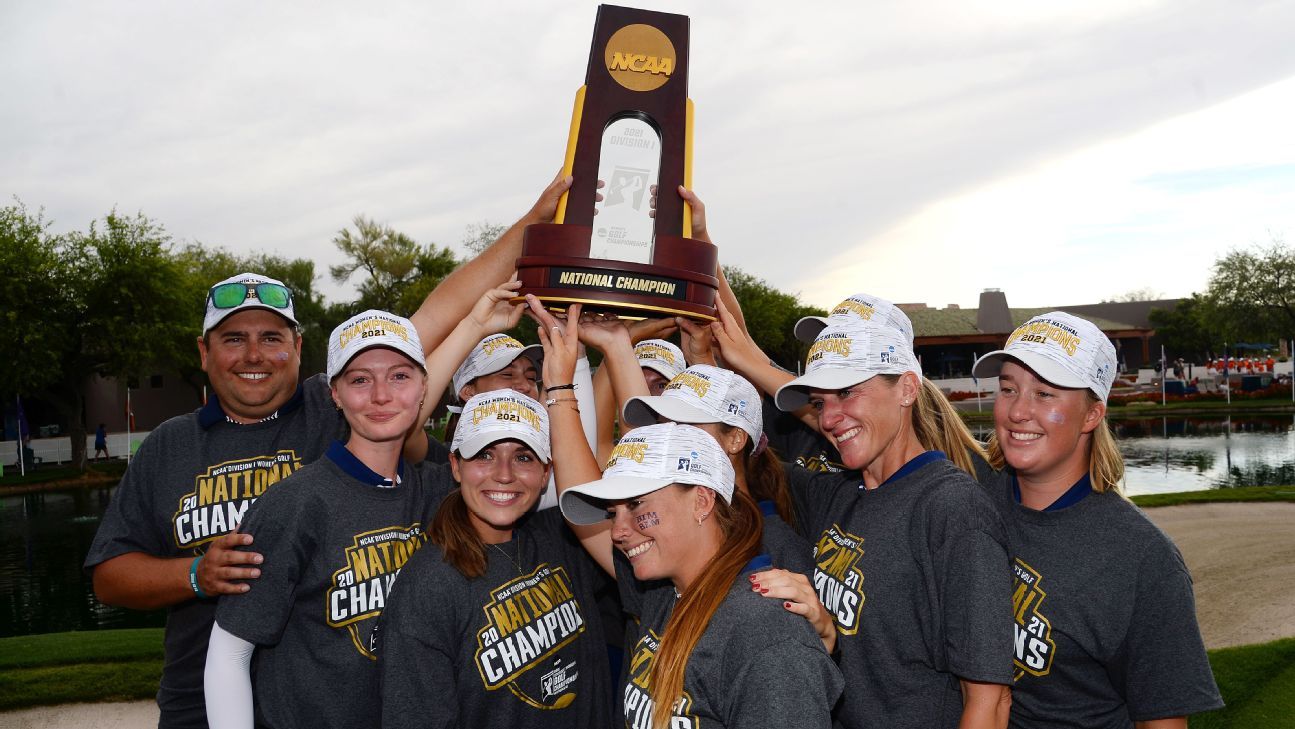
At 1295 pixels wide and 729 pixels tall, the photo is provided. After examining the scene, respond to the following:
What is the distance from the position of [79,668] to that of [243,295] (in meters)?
5.86

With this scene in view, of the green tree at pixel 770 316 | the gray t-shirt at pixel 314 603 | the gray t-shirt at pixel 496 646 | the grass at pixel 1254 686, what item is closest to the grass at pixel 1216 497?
the grass at pixel 1254 686

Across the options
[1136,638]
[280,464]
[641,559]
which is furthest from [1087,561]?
[280,464]

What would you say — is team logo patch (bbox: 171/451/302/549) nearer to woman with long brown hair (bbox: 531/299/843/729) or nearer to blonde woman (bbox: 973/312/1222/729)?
woman with long brown hair (bbox: 531/299/843/729)

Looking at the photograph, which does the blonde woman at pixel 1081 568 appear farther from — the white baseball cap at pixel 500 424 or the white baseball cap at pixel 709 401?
the white baseball cap at pixel 500 424

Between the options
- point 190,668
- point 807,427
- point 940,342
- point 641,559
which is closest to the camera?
point 641,559

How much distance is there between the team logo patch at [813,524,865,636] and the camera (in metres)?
2.82

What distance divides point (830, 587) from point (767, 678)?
77 cm

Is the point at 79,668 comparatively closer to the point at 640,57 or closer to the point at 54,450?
the point at 640,57

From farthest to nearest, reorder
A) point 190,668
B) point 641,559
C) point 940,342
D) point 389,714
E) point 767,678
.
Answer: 1. point 940,342
2. point 190,668
3. point 389,714
4. point 641,559
5. point 767,678

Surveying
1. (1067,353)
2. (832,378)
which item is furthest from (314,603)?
(1067,353)

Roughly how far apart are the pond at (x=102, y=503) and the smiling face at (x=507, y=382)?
7.92 m

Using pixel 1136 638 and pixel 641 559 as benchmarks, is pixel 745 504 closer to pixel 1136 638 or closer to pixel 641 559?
pixel 641 559

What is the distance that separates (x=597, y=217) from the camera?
368 centimetres

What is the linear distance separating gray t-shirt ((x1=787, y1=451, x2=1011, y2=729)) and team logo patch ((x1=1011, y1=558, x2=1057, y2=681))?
0.27 metres
